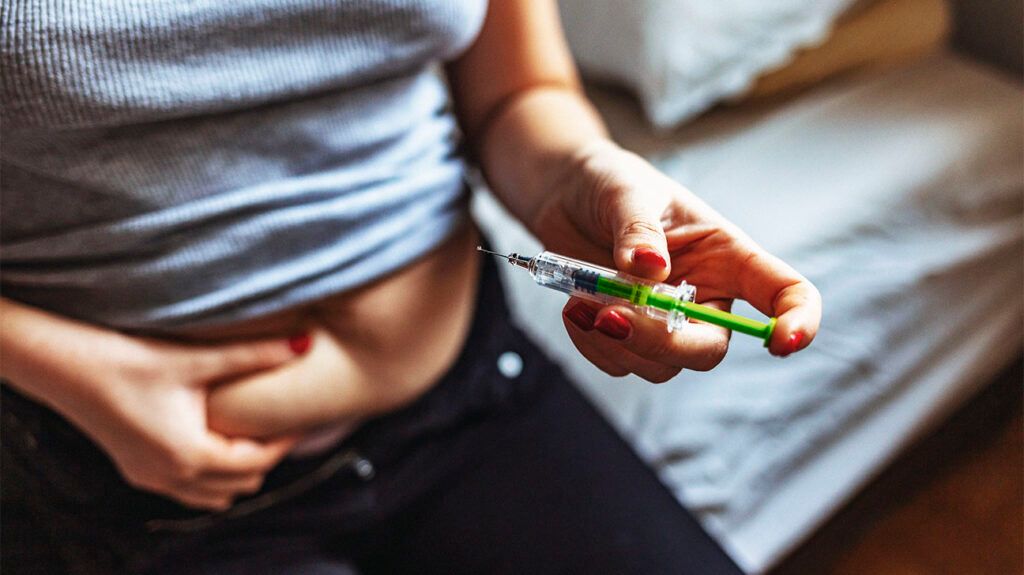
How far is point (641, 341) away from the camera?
401mm

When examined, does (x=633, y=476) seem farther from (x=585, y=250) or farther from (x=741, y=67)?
(x=741, y=67)

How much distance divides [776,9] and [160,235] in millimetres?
682

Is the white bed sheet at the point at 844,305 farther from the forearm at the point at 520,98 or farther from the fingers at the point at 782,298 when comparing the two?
the fingers at the point at 782,298

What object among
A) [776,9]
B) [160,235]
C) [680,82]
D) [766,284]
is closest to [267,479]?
[160,235]

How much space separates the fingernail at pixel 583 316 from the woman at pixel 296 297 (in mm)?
64

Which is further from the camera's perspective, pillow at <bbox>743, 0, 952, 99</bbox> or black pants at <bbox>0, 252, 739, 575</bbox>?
pillow at <bbox>743, 0, 952, 99</bbox>

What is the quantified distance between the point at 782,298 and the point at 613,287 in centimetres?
8

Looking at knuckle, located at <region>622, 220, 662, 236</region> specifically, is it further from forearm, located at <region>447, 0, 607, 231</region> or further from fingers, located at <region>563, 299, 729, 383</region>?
forearm, located at <region>447, 0, 607, 231</region>

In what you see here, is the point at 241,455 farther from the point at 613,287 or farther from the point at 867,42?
the point at 867,42

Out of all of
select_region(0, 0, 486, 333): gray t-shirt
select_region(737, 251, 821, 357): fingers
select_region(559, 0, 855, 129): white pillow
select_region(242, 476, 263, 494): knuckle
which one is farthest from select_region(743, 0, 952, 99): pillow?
select_region(242, 476, 263, 494): knuckle

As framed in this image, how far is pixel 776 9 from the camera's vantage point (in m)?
0.88

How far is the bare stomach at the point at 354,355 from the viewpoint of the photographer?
2.00 ft

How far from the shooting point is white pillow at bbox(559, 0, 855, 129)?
88 cm

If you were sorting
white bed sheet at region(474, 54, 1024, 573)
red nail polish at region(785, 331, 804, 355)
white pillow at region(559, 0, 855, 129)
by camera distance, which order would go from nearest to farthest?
red nail polish at region(785, 331, 804, 355), white bed sheet at region(474, 54, 1024, 573), white pillow at region(559, 0, 855, 129)
